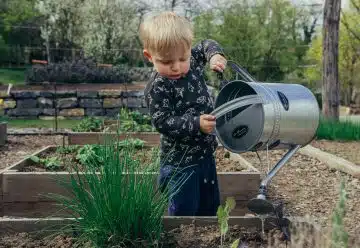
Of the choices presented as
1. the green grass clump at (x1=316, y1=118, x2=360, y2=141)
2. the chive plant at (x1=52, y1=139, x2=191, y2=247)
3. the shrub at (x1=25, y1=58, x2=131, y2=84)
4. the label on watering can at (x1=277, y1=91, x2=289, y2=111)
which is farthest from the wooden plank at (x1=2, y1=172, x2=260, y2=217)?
the shrub at (x1=25, y1=58, x2=131, y2=84)

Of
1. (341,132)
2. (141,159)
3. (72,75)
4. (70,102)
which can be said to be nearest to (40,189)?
(141,159)

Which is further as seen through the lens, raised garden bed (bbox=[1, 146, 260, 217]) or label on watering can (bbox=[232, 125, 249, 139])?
raised garden bed (bbox=[1, 146, 260, 217])

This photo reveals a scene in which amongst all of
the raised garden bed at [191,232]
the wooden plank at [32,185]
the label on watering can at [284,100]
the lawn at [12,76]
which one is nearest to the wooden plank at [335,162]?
the wooden plank at [32,185]

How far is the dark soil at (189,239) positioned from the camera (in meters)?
2.09

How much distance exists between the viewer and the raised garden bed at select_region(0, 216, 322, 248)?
211 cm

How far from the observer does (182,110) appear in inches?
96.9

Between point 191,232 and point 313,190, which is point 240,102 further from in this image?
point 313,190

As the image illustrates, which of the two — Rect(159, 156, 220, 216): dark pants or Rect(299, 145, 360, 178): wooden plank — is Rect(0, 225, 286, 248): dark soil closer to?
Rect(159, 156, 220, 216): dark pants

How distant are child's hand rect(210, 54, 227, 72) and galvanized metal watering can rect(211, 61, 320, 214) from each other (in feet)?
0.15

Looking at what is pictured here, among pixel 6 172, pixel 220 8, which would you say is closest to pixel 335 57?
pixel 6 172

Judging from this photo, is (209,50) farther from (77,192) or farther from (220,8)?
(220,8)

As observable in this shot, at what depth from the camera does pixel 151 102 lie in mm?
2379

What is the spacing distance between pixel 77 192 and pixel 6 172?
1550 mm

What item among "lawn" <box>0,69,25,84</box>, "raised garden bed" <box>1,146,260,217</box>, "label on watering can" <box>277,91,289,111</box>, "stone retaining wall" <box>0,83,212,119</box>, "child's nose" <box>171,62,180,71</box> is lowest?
"lawn" <box>0,69,25,84</box>
